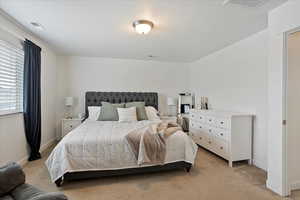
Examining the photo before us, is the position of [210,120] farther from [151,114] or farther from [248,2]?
[248,2]

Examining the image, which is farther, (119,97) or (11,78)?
(119,97)

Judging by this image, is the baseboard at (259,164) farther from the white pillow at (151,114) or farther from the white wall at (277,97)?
the white pillow at (151,114)

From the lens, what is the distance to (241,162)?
3.17 metres

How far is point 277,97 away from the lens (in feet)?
7.03

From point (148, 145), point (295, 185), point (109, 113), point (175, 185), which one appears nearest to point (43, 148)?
point (109, 113)

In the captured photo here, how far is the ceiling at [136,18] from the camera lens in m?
2.09

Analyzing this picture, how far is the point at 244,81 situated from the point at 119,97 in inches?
123

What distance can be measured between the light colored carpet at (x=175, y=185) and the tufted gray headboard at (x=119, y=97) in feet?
6.83

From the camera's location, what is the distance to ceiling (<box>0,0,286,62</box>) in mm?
2092

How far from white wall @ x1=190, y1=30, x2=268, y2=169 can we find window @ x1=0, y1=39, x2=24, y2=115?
4061mm

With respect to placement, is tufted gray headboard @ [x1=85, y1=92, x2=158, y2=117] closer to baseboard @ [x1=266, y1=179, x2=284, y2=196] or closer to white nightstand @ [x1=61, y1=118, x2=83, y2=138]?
white nightstand @ [x1=61, y1=118, x2=83, y2=138]

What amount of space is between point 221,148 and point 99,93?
10.9 feet

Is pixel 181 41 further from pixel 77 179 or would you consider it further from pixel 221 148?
pixel 77 179

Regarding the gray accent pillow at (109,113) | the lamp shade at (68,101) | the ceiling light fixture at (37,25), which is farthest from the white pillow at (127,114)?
the ceiling light fixture at (37,25)
